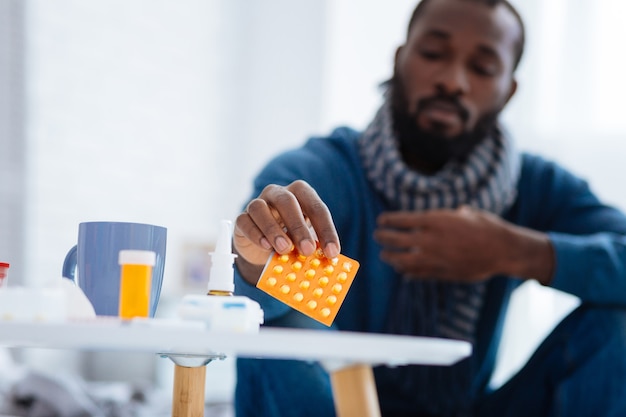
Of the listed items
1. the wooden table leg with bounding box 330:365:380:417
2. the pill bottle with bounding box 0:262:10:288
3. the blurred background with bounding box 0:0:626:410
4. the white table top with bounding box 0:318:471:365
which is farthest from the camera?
the blurred background with bounding box 0:0:626:410

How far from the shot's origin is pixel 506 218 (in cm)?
138

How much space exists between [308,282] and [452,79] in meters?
0.79

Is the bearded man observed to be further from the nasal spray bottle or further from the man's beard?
the nasal spray bottle

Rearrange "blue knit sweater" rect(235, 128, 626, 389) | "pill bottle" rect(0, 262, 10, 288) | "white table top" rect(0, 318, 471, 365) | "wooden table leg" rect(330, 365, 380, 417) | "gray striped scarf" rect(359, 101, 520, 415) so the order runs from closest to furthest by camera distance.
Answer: "white table top" rect(0, 318, 471, 365)
"wooden table leg" rect(330, 365, 380, 417)
"pill bottle" rect(0, 262, 10, 288)
"blue knit sweater" rect(235, 128, 626, 389)
"gray striped scarf" rect(359, 101, 520, 415)

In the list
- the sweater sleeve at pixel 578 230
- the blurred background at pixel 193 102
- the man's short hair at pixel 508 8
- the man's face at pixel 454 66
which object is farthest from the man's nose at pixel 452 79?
the blurred background at pixel 193 102

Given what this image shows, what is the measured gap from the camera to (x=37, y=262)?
2.05 metres

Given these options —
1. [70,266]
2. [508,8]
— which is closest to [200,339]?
[70,266]

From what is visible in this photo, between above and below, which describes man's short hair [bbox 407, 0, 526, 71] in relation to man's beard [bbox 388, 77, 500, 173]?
above

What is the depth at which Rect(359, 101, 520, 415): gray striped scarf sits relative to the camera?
124 cm

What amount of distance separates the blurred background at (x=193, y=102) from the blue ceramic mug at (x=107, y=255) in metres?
1.38

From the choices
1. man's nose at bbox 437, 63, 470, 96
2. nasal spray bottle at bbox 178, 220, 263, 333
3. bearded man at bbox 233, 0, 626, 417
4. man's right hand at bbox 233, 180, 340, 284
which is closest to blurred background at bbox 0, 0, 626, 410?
bearded man at bbox 233, 0, 626, 417

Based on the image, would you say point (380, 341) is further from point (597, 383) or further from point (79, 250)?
point (597, 383)

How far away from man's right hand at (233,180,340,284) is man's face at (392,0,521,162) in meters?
0.68

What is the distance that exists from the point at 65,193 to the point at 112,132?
245mm
